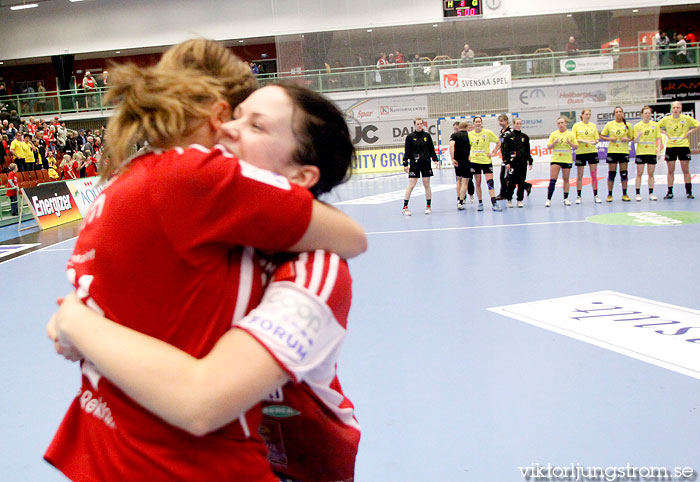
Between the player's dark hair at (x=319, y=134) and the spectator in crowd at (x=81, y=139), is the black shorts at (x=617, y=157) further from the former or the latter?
the spectator in crowd at (x=81, y=139)

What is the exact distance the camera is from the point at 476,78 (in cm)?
2811

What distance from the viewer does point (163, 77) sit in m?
1.15

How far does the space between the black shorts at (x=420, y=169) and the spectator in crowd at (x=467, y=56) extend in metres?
17.0

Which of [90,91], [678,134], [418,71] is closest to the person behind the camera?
[678,134]

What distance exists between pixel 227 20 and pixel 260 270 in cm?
3448

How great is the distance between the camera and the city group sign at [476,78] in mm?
Result: 27969

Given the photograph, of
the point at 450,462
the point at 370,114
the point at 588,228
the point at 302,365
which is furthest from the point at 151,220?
the point at 370,114

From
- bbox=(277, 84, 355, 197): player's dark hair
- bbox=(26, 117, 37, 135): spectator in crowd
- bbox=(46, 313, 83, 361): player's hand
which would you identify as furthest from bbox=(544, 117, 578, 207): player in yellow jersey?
bbox=(26, 117, 37, 135): spectator in crowd

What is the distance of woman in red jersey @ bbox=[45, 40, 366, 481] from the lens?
1026 mm

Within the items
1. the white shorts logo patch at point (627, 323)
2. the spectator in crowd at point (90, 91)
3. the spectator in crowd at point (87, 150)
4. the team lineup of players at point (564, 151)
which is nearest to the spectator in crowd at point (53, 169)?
the spectator in crowd at point (87, 150)

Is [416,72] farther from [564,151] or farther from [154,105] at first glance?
[154,105]

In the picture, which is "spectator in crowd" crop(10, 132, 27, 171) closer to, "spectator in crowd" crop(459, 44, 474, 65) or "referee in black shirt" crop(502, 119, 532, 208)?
"referee in black shirt" crop(502, 119, 532, 208)

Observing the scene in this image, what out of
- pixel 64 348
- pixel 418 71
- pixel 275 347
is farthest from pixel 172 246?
pixel 418 71

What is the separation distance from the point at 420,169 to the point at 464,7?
20.2 meters
